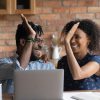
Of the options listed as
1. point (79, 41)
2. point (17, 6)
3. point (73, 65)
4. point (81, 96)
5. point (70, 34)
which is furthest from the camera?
point (17, 6)

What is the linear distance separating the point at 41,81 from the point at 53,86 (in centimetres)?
7

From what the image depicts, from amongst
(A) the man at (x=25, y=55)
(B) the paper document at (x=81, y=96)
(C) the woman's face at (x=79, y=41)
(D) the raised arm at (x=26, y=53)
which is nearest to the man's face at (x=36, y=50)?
(A) the man at (x=25, y=55)

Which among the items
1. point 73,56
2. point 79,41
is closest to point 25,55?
point 73,56

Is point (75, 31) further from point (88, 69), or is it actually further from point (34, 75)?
point (34, 75)

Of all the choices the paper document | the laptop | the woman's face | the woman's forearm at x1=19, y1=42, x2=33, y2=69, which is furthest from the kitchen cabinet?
the laptop

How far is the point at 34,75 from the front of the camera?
64.1 inches

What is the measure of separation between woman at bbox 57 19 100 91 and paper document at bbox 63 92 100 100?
273 millimetres

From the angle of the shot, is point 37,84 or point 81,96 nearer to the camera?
point 37,84

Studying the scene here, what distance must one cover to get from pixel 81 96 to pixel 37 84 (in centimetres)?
34

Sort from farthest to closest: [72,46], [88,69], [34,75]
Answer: [72,46]
[88,69]
[34,75]

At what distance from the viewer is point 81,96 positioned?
1821mm

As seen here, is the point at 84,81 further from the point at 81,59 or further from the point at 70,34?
the point at 70,34

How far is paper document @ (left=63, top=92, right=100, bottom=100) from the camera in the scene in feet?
5.85

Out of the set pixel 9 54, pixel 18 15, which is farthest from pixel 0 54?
pixel 18 15
